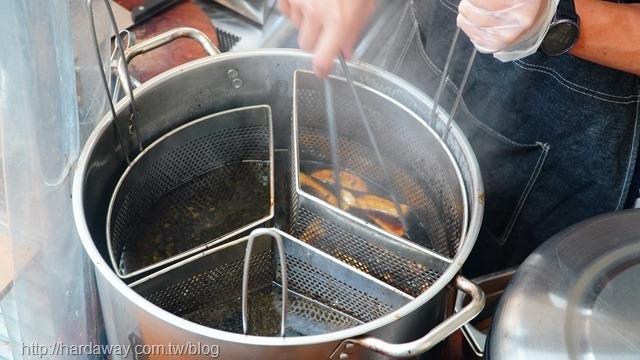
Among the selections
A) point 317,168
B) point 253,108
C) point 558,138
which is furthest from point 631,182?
point 253,108

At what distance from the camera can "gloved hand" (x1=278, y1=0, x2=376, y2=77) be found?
4.62 feet

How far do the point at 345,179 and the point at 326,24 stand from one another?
522mm

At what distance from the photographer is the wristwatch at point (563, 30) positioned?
4.82 ft

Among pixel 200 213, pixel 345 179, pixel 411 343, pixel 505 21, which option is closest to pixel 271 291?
pixel 200 213

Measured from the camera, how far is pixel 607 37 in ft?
4.95

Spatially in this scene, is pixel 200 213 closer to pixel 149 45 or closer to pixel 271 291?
pixel 271 291

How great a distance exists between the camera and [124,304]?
125 centimetres

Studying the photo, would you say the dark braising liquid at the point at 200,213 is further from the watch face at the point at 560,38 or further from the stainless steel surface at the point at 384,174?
the watch face at the point at 560,38

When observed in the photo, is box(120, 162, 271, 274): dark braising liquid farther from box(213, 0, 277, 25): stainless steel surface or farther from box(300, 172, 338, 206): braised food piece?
box(213, 0, 277, 25): stainless steel surface

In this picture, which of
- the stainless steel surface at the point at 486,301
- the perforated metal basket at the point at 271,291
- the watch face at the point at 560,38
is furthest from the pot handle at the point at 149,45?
the stainless steel surface at the point at 486,301

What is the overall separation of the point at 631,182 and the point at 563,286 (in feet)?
2.37

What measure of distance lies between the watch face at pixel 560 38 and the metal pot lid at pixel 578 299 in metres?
0.42

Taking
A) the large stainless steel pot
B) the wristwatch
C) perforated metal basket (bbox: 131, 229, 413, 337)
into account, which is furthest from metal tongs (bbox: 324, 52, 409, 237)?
the wristwatch

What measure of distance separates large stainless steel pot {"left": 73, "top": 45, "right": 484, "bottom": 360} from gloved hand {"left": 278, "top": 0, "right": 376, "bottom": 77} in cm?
20
